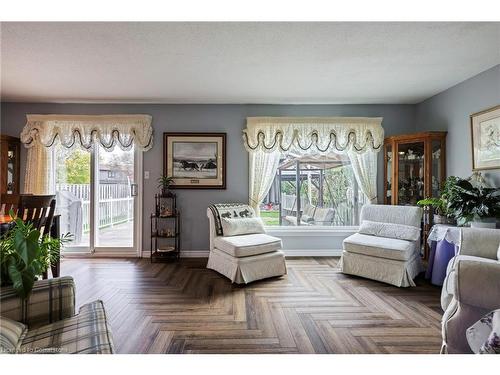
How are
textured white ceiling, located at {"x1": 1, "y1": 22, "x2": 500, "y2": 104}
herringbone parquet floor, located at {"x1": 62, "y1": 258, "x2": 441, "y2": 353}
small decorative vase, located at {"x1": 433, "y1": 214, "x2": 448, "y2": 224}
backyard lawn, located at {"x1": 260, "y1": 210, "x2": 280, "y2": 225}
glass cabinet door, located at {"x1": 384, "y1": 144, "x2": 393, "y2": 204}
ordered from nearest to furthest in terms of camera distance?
herringbone parquet floor, located at {"x1": 62, "y1": 258, "x2": 441, "y2": 353} → textured white ceiling, located at {"x1": 1, "y1": 22, "x2": 500, "y2": 104} → small decorative vase, located at {"x1": 433, "y1": 214, "x2": 448, "y2": 224} → glass cabinet door, located at {"x1": 384, "y1": 144, "x2": 393, "y2": 204} → backyard lawn, located at {"x1": 260, "y1": 210, "x2": 280, "y2": 225}

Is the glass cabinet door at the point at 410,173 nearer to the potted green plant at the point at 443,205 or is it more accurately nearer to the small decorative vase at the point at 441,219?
the potted green plant at the point at 443,205

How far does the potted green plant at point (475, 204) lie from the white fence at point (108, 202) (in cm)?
415

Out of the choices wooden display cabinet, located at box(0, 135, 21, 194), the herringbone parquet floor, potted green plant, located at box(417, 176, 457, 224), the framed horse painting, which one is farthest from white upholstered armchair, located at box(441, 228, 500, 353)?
wooden display cabinet, located at box(0, 135, 21, 194)

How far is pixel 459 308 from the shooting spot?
1528mm

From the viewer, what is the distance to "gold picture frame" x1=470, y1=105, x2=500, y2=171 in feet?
9.09

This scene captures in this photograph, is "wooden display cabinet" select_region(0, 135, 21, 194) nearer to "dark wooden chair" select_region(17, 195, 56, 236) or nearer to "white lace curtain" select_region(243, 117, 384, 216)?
"dark wooden chair" select_region(17, 195, 56, 236)

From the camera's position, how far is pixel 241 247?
308 cm

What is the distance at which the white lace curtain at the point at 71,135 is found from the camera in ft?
12.9

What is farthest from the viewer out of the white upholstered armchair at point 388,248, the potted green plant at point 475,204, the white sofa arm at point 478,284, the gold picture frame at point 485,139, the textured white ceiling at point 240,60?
the white upholstered armchair at point 388,248

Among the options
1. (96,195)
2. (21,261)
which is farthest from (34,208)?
(96,195)

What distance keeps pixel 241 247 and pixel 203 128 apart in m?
1.98

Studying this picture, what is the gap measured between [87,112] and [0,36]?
185 cm

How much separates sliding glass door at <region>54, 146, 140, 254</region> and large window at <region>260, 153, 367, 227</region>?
6.85ft

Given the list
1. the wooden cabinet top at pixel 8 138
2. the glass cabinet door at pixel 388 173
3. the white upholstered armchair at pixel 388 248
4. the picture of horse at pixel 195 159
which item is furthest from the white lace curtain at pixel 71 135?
the glass cabinet door at pixel 388 173
